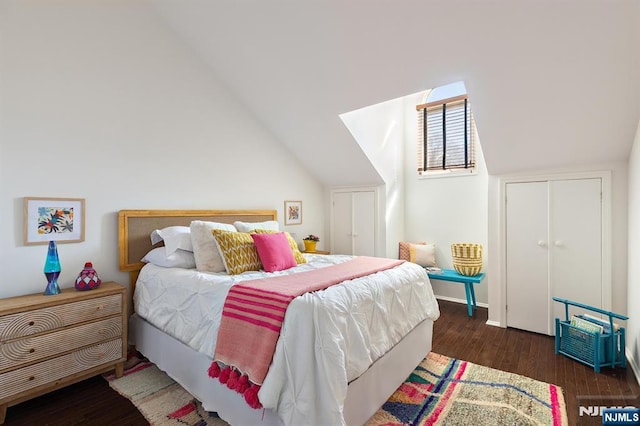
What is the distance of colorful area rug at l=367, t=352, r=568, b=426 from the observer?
180cm

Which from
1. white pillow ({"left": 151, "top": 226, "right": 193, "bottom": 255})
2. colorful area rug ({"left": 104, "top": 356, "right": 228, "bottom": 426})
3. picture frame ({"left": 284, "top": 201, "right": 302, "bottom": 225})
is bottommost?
colorful area rug ({"left": 104, "top": 356, "right": 228, "bottom": 426})

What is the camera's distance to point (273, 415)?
1.48 meters

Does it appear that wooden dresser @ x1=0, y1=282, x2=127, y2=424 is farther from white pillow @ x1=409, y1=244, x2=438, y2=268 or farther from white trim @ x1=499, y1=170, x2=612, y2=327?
white trim @ x1=499, y1=170, x2=612, y2=327

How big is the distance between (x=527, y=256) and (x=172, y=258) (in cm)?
344

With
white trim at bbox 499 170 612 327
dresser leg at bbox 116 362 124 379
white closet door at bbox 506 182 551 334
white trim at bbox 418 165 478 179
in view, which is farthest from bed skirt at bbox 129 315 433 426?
white trim at bbox 418 165 478 179

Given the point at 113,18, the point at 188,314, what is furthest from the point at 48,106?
the point at 188,314

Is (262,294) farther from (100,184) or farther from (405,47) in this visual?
(405,47)

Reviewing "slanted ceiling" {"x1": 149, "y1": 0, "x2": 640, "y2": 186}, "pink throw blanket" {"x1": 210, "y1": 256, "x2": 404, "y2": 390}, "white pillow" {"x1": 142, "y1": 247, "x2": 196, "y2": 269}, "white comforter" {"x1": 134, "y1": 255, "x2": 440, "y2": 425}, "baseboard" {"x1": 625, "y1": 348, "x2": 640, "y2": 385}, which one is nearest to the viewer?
"white comforter" {"x1": 134, "y1": 255, "x2": 440, "y2": 425}

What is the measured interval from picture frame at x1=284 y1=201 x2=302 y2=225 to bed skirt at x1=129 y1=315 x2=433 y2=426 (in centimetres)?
213

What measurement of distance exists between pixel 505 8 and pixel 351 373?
235 centimetres

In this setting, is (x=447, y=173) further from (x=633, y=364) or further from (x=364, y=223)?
(x=633, y=364)

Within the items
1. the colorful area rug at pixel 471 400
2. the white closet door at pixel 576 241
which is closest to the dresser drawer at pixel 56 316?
the colorful area rug at pixel 471 400

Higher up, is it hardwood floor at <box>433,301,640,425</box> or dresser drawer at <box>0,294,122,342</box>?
dresser drawer at <box>0,294,122,342</box>

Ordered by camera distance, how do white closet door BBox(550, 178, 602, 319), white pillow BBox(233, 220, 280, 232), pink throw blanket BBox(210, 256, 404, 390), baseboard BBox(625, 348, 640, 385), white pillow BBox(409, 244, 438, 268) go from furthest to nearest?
white pillow BBox(409, 244, 438, 268) < white pillow BBox(233, 220, 280, 232) < white closet door BBox(550, 178, 602, 319) < baseboard BBox(625, 348, 640, 385) < pink throw blanket BBox(210, 256, 404, 390)
